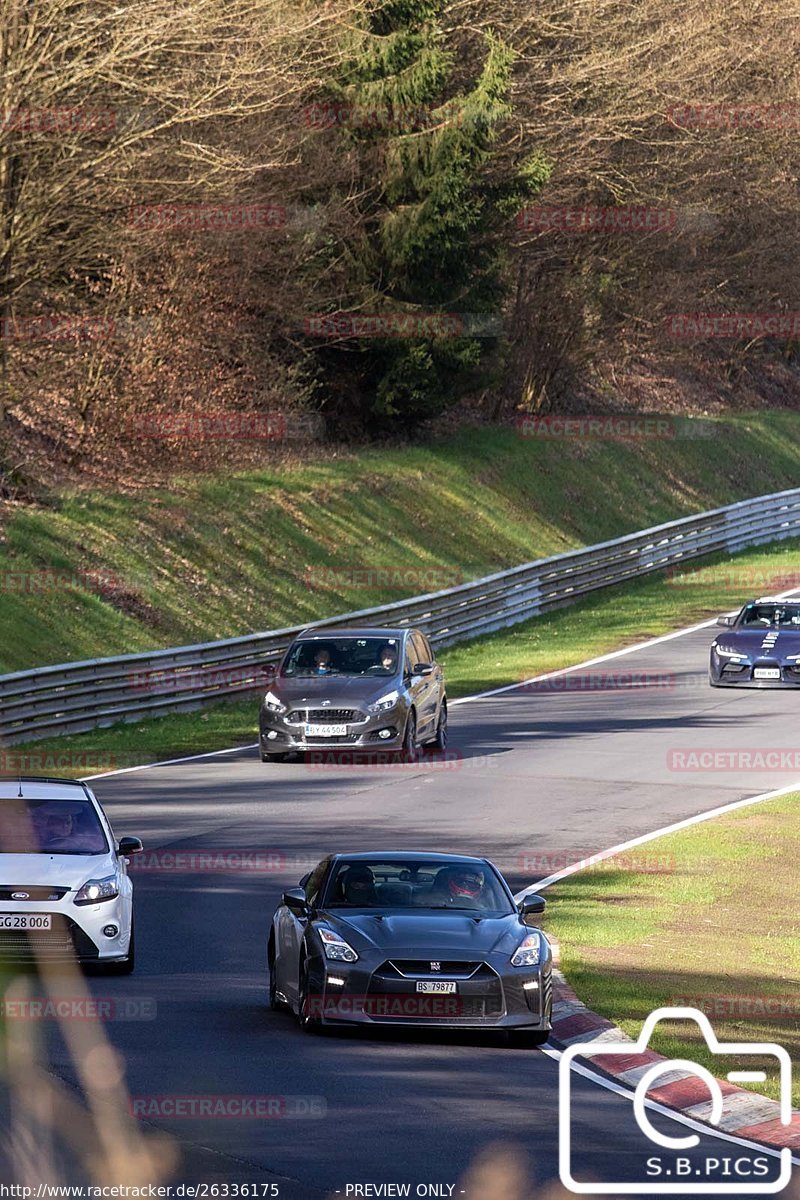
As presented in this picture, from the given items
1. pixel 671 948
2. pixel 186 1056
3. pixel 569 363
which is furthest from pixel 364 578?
pixel 186 1056

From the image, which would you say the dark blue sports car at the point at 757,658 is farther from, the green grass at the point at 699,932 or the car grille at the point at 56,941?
the car grille at the point at 56,941

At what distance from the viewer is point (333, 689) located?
2723 centimetres

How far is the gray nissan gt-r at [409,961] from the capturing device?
12.9m

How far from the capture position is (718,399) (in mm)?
69750

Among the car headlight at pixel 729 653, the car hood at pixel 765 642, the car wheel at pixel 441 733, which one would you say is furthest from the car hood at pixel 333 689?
the car hood at pixel 765 642

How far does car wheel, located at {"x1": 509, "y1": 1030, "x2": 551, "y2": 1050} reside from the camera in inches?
518

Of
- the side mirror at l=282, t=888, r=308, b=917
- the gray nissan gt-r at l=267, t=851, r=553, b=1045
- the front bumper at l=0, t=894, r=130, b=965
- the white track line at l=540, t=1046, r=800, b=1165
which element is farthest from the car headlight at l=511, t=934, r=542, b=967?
the front bumper at l=0, t=894, r=130, b=965

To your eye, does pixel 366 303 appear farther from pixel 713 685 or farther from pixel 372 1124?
pixel 372 1124

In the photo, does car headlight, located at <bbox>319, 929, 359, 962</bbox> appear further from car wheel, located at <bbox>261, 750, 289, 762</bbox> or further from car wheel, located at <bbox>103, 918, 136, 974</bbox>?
car wheel, located at <bbox>261, 750, 289, 762</bbox>

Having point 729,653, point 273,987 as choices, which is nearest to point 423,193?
point 729,653

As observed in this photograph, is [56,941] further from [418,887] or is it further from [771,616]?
[771,616]

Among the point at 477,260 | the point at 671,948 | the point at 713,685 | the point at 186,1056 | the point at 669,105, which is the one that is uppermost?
the point at 669,105

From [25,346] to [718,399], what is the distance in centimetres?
3608

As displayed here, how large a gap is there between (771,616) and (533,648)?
578cm
